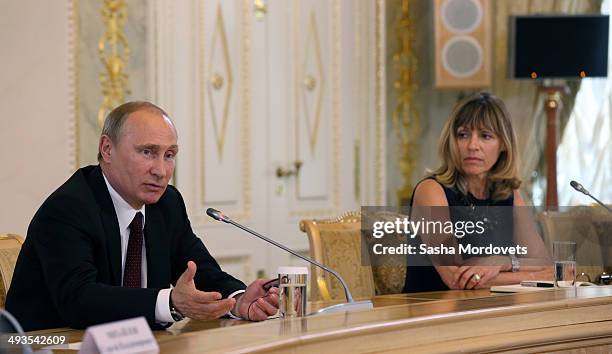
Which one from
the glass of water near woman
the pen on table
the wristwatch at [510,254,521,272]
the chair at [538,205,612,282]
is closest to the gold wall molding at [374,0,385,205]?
the chair at [538,205,612,282]

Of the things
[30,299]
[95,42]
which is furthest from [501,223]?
[95,42]

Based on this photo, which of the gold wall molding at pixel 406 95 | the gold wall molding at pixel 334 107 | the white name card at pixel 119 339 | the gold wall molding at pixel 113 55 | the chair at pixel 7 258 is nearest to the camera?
the white name card at pixel 119 339

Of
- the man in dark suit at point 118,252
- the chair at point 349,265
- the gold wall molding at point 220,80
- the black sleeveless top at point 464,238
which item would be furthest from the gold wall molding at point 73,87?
the man in dark suit at point 118,252

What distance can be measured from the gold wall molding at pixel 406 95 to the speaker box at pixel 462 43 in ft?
0.97

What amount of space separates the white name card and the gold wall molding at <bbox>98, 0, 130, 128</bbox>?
328cm

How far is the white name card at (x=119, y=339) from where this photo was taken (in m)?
1.74

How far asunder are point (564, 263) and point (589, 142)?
392cm

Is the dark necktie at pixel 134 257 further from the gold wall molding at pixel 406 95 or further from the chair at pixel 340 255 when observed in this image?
the gold wall molding at pixel 406 95

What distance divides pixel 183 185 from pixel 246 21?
0.98 metres

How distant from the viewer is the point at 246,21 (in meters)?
5.78

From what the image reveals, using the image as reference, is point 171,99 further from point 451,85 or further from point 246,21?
point 451,85

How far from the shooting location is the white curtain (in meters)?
6.94

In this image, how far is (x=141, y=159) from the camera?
→ 9.04 feet

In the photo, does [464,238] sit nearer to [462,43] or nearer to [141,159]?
[141,159]
